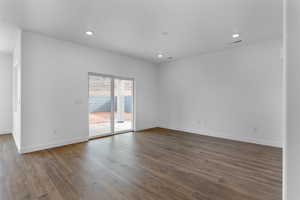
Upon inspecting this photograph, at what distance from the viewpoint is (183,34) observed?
368 cm

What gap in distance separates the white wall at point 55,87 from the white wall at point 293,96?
14.8 ft

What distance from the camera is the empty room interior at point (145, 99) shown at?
2125 millimetres

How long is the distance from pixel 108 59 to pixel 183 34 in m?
2.64

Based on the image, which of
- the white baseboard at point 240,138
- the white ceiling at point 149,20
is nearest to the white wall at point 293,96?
the white ceiling at point 149,20

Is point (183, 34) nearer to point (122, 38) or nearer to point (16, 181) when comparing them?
point (122, 38)

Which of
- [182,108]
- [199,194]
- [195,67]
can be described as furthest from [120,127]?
[199,194]

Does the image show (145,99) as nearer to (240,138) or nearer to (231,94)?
(231,94)

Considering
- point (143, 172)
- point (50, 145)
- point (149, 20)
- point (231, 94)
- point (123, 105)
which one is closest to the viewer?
point (143, 172)

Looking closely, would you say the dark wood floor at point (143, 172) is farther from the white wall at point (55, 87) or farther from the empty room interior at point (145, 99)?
the white wall at point (55, 87)

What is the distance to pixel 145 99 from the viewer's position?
624cm

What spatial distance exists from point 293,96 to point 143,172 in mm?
2403

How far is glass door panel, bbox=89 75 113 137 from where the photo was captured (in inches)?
185

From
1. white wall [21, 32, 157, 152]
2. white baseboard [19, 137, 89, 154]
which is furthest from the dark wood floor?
white wall [21, 32, 157, 152]

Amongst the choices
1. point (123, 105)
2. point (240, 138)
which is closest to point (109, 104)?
point (123, 105)
